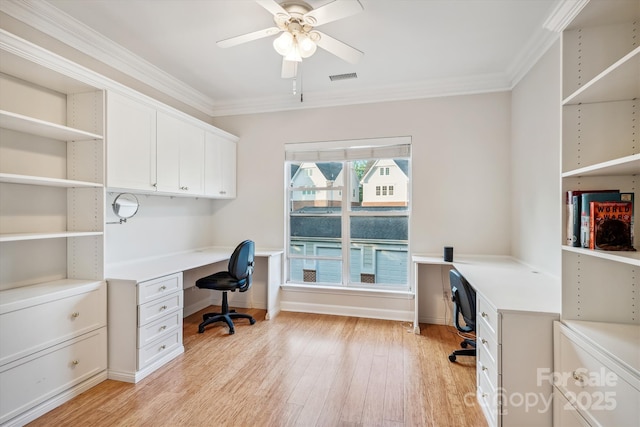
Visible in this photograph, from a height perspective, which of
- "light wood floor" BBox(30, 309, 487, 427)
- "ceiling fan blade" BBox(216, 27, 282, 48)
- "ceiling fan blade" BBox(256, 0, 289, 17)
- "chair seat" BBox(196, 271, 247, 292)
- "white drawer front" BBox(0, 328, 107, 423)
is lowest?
"light wood floor" BBox(30, 309, 487, 427)

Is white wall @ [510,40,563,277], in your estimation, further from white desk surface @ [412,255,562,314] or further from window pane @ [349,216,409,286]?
window pane @ [349,216,409,286]

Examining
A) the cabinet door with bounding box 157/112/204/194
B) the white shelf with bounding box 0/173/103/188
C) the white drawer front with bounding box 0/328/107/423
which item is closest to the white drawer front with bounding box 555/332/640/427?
the white drawer front with bounding box 0/328/107/423

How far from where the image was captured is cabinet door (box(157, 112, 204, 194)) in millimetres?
2920

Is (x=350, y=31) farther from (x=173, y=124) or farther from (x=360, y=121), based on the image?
(x=173, y=124)

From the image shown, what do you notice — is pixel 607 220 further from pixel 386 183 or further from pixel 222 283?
pixel 222 283

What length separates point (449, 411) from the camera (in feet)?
6.41

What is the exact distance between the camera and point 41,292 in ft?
6.51

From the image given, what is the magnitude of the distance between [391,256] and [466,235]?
2.94 feet

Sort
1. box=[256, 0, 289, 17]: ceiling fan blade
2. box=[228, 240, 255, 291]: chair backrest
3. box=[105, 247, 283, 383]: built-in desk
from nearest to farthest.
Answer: box=[256, 0, 289, 17]: ceiling fan blade → box=[105, 247, 283, 383]: built-in desk → box=[228, 240, 255, 291]: chair backrest

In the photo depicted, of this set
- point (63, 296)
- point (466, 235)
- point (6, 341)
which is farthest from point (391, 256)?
point (6, 341)

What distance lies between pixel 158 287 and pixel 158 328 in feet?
1.12

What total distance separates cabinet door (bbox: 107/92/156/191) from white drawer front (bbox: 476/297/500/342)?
284 centimetres

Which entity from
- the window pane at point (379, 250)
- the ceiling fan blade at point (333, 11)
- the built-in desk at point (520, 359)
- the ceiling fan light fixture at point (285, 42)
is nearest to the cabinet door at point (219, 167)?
the window pane at point (379, 250)

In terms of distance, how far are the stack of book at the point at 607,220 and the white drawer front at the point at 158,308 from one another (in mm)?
2859
